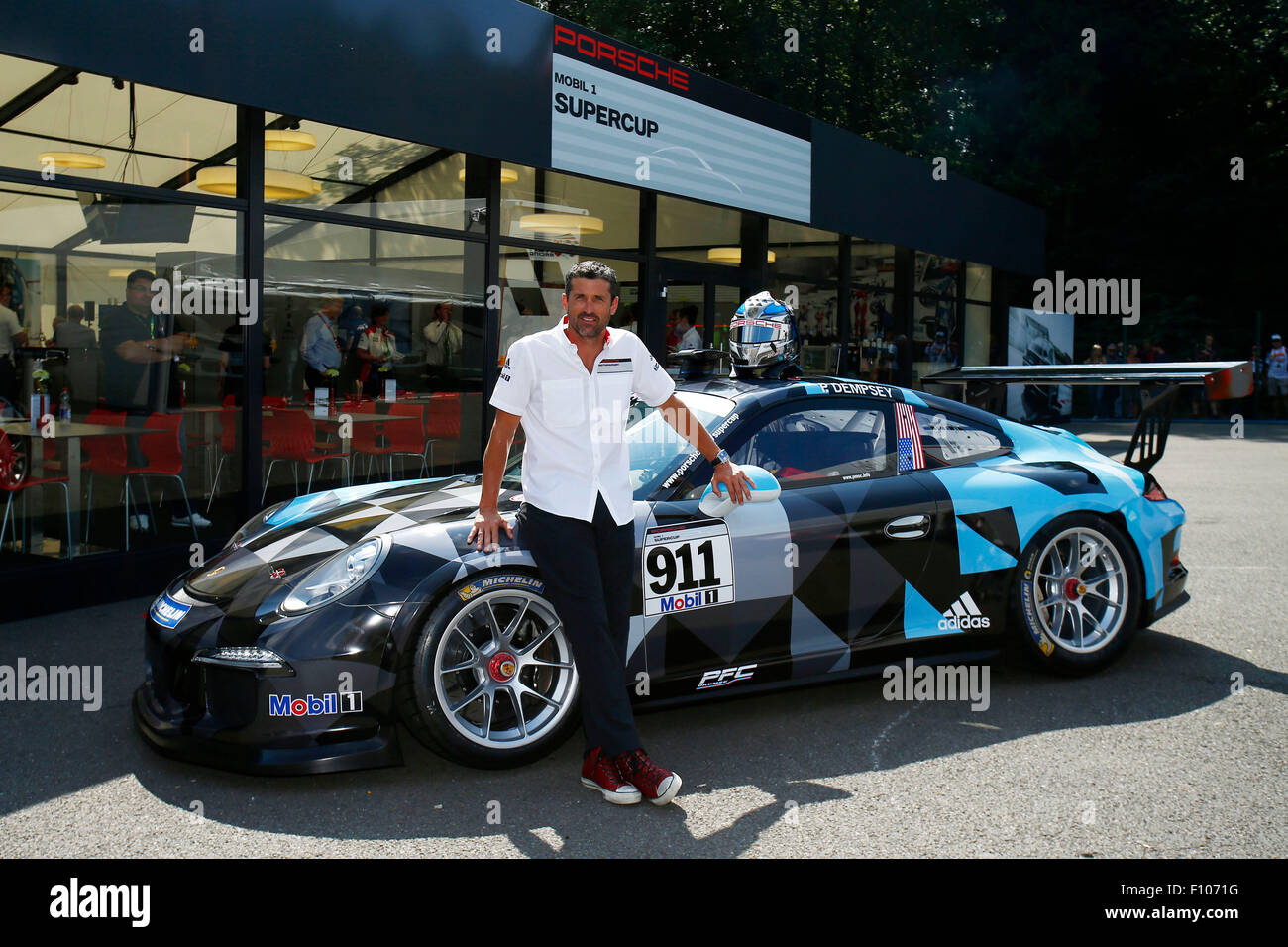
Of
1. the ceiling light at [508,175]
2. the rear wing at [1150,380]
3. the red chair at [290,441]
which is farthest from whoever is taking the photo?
the ceiling light at [508,175]

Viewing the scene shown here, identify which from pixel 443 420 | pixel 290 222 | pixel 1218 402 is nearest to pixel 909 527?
pixel 290 222

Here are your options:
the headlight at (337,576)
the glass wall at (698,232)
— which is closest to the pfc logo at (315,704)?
the headlight at (337,576)

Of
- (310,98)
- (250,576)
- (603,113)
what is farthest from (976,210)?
(250,576)

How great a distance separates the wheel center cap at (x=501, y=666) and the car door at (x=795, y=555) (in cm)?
53

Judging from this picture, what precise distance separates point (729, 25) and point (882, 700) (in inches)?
1268

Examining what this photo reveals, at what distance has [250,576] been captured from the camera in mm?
4031

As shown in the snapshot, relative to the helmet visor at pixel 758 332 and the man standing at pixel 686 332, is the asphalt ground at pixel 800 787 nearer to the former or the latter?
the helmet visor at pixel 758 332

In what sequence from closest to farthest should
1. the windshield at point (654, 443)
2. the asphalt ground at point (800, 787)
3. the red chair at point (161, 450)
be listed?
the asphalt ground at point (800, 787)
the windshield at point (654, 443)
the red chair at point (161, 450)

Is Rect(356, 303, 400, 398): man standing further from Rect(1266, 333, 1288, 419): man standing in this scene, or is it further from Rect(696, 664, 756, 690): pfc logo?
Rect(1266, 333, 1288, 419): man standing

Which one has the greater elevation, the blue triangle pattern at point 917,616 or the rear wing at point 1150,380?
the rear wing at point 1150,380

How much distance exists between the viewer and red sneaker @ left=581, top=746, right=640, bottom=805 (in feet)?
12.2

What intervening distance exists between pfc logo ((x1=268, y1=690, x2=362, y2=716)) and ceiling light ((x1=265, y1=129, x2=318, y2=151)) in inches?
214

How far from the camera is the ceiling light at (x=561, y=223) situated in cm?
1053

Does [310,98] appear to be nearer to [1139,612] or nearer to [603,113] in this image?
[603,113]
